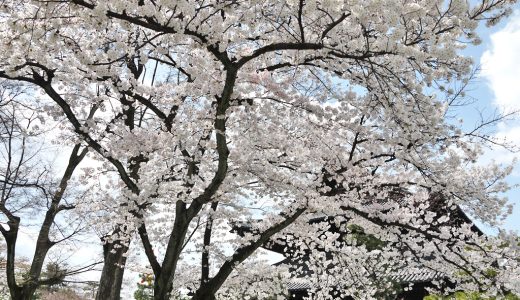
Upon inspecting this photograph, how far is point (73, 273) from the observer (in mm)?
11102

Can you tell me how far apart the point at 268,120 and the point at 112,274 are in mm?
5098

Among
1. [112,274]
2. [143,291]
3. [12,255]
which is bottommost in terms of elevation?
[112,274]

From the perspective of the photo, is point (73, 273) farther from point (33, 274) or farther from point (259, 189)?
point (259, 189)

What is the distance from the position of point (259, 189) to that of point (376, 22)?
15.9ft

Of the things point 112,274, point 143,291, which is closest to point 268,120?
point 112,274

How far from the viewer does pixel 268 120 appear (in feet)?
25.1

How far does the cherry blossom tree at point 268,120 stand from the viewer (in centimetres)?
478

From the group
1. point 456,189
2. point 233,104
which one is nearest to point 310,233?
point 456,189

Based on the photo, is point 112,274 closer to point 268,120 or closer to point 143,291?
point 268,120

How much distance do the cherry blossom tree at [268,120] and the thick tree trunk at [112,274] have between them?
4 cm

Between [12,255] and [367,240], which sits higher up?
[367,240]

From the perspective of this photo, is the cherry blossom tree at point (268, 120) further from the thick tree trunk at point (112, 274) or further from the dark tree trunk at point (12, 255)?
the dark tree trunk at point (12, 255)

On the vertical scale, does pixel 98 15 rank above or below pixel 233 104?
below

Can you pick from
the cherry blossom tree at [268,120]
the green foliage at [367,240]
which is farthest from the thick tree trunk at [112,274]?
the green foliage at [367,240]
